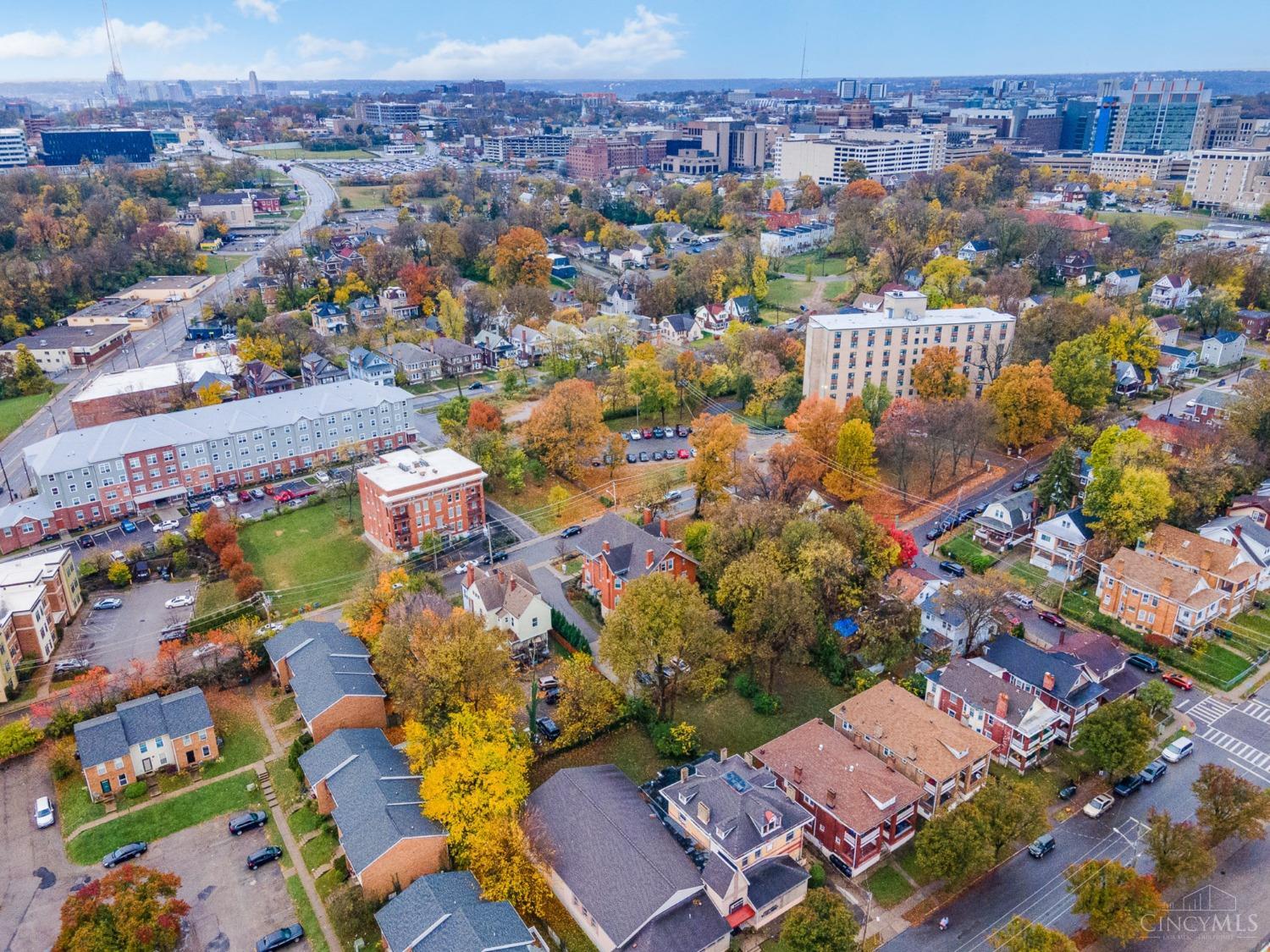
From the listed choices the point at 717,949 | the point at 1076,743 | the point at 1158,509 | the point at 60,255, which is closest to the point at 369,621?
the point at 717,949

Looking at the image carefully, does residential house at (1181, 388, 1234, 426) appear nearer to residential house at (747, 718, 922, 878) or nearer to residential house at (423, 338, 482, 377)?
residential house at (747, 718, 922, 878)

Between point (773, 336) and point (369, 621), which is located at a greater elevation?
point (773, 336)

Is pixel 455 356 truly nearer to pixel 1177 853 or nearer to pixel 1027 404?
pixel 1027 404

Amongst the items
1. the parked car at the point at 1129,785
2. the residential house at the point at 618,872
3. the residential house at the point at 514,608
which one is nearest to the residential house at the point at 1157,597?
the parked car at the point at 1129,785

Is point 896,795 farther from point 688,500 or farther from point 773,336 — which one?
point 773,336

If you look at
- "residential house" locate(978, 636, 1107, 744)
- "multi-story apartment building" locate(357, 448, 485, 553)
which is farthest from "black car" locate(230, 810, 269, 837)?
"residential house" locate(978, 636, 1107, 744)

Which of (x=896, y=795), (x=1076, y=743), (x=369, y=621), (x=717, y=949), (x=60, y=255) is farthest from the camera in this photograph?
(x=60, y=255)
